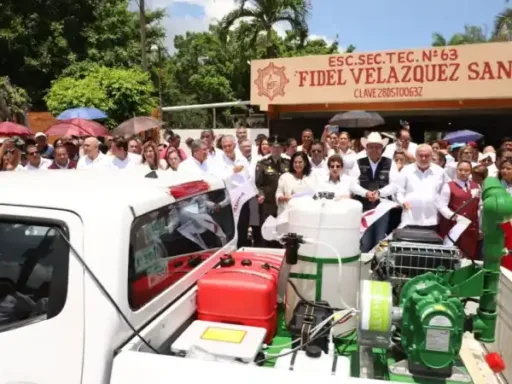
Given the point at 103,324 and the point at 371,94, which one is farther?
the point at 371,94

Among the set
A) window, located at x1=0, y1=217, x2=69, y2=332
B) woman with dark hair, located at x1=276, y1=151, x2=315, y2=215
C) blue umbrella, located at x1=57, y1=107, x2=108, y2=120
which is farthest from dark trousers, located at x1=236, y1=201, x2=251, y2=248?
blue umbrella, located at x1=57, y1=107, x2=108, y2=120

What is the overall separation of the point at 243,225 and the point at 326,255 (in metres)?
3.82

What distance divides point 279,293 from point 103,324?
4.31ft

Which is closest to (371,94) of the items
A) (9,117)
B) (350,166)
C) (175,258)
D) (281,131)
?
(281,131)

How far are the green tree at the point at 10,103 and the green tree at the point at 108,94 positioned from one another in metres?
1.10

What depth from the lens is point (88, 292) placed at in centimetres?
191

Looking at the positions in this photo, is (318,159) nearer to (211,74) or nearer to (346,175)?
(346,175)

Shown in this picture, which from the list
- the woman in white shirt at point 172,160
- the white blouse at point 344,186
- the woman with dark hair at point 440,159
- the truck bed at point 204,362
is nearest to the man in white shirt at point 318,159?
the white blouse at point 344,186

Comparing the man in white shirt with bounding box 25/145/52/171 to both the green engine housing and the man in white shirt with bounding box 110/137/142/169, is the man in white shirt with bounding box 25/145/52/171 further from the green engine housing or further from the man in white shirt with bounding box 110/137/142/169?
the green engine housing

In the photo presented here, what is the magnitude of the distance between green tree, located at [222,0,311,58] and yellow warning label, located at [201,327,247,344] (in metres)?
23.4

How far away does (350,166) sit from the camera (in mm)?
6664

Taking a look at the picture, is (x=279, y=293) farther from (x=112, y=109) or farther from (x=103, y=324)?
(x=112, y=109)

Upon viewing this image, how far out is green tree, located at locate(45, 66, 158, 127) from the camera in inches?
725

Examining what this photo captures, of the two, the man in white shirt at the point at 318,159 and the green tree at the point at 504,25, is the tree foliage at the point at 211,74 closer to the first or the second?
the green tree at the point at 504,25
